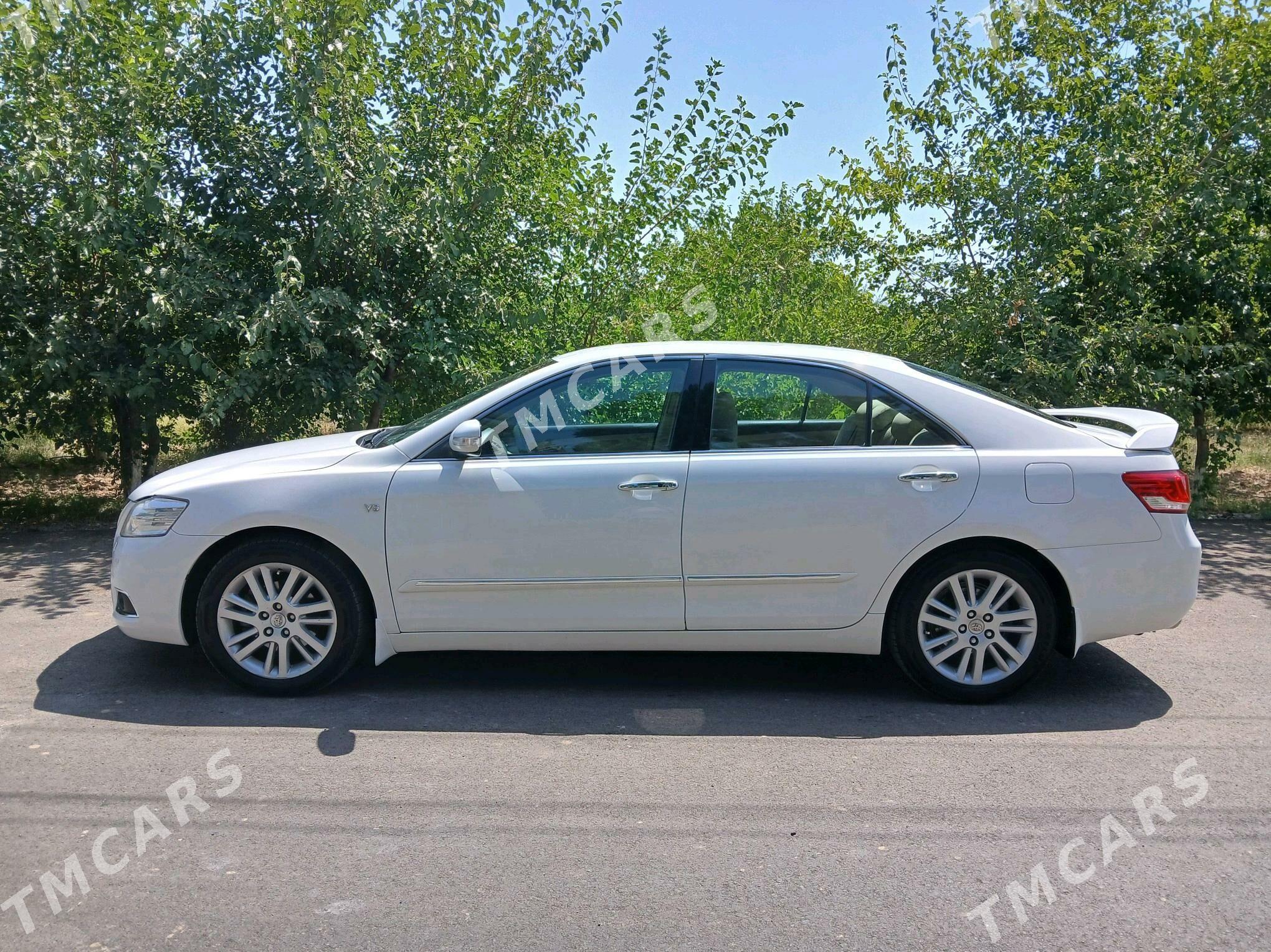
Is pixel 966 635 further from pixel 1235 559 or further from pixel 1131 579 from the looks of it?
pixel 1235 559

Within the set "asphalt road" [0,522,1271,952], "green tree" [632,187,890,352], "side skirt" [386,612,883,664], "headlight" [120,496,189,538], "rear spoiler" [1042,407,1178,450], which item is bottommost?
"asphalt road" [0,522,1271,952]

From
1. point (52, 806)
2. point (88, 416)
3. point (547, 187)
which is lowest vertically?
point (52, 806)

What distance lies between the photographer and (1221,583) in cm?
751

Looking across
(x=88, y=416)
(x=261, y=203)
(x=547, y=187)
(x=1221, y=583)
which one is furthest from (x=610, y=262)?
(x=1221, y=583)

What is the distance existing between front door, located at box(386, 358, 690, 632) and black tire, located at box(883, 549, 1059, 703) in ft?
3.32

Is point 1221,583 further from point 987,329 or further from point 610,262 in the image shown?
point 610,262

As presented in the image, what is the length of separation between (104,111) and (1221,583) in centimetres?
908

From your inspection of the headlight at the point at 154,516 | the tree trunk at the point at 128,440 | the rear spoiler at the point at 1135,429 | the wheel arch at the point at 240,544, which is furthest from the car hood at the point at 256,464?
the tree trunk at the point at 128,440

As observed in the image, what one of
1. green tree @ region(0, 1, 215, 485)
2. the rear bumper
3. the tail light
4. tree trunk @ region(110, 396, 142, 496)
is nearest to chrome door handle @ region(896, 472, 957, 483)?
the rear bumper

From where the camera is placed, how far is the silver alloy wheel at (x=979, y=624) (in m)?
4.95

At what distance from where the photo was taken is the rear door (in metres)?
4.89

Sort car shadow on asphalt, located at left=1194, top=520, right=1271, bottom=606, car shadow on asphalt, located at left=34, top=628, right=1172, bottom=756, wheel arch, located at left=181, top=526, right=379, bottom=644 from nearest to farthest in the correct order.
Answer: car shadow on asphalt, located at left=34, top=628, right=1172, bottom=756, wheel arch, located at left=181, top=526, right=379, bottom=644, car shadow on asphalt, located at left=1194, top=520, right=1271, bottom=606

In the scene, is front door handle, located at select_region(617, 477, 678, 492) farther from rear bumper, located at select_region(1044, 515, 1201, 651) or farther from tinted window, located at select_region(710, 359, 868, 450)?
rear bumper, located at select_region(1044, 515, 1201, 651)

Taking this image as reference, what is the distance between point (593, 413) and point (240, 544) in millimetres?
1749
